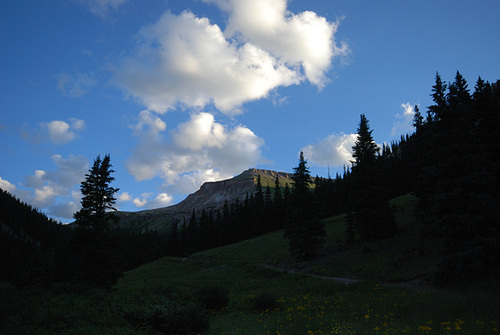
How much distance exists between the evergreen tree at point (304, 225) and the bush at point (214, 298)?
19064 mm

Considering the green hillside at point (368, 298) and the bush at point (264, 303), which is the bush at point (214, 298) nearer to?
the green hillside at point (368, 298)

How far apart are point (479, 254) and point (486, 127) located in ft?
36.8

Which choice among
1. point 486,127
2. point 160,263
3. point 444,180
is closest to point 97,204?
point 444,180

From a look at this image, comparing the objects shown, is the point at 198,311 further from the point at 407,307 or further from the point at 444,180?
the point at 444,180

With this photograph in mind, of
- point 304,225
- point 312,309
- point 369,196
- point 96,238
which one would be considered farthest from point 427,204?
point 96,238

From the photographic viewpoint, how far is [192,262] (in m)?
60.0

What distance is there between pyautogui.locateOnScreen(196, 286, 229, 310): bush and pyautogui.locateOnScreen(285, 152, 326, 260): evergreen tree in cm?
1906

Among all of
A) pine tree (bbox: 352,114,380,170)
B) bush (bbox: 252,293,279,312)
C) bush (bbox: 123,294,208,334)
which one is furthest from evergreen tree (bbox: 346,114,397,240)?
bush (bbox: 123,294,208,334)

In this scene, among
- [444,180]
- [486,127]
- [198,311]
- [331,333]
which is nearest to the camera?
[331,333]

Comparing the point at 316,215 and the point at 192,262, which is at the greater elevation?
the point at 316,215

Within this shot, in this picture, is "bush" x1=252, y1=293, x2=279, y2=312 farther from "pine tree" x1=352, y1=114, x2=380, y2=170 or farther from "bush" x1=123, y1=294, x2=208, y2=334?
"pine tree" x1=352, y1=114, x2=380, y2=170

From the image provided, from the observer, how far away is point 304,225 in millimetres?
36812

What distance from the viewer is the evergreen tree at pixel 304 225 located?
36.7 m

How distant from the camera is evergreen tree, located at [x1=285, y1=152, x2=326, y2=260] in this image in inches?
1443
